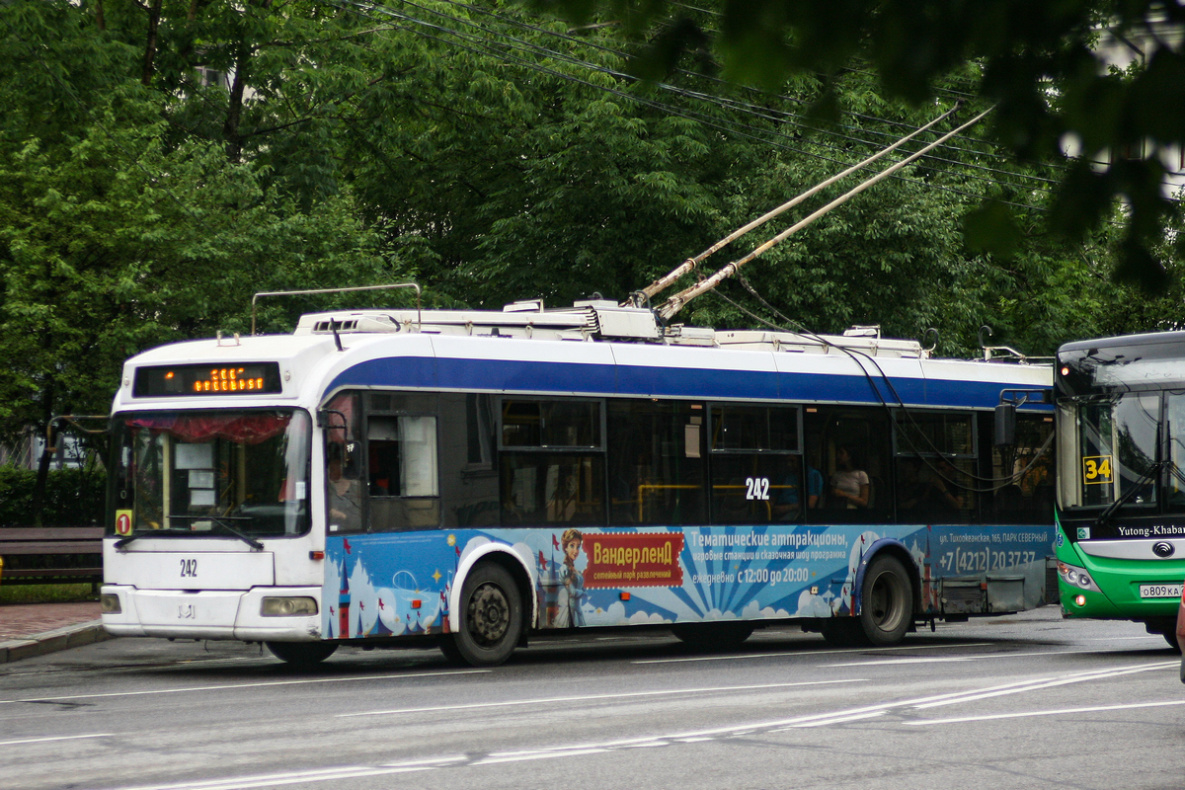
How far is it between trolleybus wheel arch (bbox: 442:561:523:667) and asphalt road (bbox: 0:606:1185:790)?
10.4 inches

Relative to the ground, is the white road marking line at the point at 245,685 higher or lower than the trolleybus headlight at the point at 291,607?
lower

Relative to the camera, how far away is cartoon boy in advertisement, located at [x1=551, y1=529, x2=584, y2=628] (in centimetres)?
1449

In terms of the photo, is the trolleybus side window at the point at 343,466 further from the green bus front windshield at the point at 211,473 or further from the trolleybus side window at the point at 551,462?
the trolleybus side window at the point at 551,462

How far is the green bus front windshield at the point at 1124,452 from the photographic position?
15547mm

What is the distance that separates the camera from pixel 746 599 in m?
15.9

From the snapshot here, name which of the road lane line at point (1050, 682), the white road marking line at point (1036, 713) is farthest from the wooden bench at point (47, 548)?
the white road marking line at point (1036, 713)

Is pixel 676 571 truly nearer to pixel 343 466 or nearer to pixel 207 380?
pixel 343 466

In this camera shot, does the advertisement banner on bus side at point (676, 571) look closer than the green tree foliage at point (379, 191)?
Yes

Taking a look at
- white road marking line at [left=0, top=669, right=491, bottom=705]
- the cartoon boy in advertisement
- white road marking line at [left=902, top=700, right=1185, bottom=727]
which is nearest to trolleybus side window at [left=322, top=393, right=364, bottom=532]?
white road marking line at [left=0, top=669, right=491, bottom=705]

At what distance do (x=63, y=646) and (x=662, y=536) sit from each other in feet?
19.7

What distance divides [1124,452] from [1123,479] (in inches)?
10.7

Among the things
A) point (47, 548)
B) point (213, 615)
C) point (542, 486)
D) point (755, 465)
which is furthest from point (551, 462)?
point (47, 548)

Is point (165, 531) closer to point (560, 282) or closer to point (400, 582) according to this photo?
point (400, 582)

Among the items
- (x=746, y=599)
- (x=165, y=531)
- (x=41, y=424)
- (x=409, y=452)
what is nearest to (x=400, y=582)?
(x=409, y=452)
